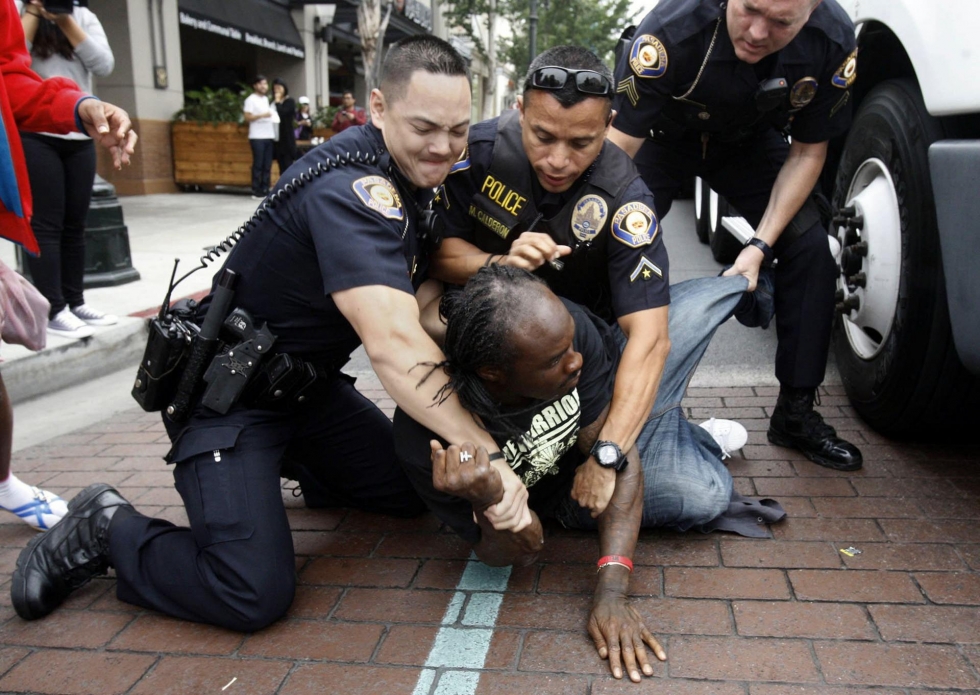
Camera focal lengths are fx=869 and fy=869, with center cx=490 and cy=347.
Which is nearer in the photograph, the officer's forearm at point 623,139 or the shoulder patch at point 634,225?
the shoulder patch at point 634,225

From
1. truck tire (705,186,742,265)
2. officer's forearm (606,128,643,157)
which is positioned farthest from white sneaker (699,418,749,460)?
truck tire (705,186,742,265)

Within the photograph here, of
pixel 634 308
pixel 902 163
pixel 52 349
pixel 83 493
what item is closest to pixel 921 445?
pixel 902 163

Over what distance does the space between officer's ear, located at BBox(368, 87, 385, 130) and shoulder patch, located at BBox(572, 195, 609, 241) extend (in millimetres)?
634

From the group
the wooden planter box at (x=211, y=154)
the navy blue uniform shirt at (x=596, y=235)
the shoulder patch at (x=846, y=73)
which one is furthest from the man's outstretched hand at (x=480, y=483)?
the wooden planter box at (x=211, y=154)

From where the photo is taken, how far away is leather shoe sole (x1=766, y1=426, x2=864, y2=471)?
3055 mm

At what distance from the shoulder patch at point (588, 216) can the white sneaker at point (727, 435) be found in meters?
1.01

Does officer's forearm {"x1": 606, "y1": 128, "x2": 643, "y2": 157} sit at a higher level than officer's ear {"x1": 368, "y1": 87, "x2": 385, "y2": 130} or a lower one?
lower

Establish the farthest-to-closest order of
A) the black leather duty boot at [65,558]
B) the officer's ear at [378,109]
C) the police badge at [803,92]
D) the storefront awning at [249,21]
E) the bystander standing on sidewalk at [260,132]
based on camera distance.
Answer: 1. the storefront awning at [249,21]
2. the bystander standing on sidewalk at [260,132]
3. the police badge at [803,92]
4. the officer's ear at [378,109]
5. the black leather duty boot at [65,558]

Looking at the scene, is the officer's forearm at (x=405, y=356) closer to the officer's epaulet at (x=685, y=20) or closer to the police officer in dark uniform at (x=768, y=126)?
the police officer in dark uniform at (x=768, y=126)

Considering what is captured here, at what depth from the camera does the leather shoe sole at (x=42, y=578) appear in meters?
2.35

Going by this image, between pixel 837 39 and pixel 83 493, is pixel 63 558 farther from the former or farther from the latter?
pixel 837 39

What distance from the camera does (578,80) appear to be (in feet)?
8.23

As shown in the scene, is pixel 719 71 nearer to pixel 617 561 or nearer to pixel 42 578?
pixel 617 561

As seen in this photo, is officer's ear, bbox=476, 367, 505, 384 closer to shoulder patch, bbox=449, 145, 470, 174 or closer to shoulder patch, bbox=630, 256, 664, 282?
shoulder patch, bbox=630, 256, 664, 282
